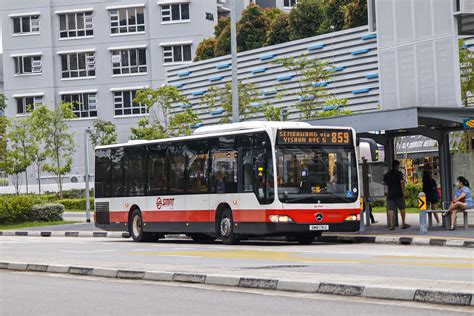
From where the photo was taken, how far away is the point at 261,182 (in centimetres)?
2659

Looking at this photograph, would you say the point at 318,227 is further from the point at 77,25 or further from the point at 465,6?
the point at 77,25

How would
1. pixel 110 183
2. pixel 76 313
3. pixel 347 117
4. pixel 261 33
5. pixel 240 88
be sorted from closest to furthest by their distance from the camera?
pixel 76 313, pixel 347 117, pixel 110 183, pixel 240 88, pixel 261 33

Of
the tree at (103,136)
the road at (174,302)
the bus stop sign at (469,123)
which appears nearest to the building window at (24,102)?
the tree at (103,136)

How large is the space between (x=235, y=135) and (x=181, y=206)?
349 centimetres

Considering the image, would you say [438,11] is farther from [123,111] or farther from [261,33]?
[123,111]

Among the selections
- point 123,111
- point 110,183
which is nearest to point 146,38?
point 123,111

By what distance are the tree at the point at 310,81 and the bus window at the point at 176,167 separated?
63.3 ft

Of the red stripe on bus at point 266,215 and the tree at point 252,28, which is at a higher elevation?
the tree at point 252,28

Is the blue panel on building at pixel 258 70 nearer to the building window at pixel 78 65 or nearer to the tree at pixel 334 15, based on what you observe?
the tree at pixel 334 15

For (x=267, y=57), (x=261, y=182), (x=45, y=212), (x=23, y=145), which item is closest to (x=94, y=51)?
(x=23, y=145)

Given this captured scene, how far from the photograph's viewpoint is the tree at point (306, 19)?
225 feet

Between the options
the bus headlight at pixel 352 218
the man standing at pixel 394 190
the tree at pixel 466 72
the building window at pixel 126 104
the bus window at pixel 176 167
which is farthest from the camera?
the building window at pixel 126 104

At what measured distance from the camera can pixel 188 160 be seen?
97.6 ft

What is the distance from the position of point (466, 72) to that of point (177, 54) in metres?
44.2
